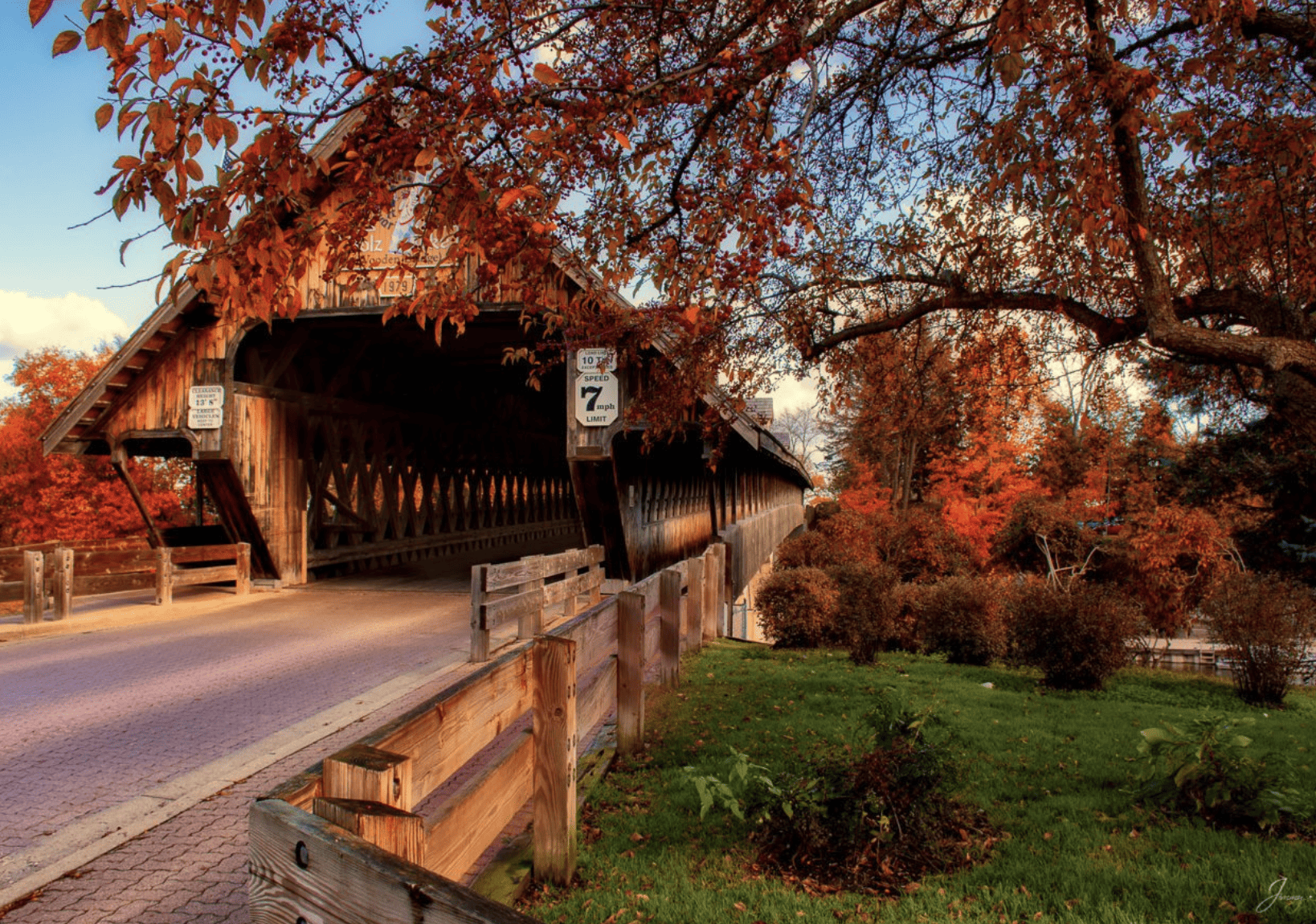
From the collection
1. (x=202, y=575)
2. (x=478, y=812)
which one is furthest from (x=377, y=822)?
(x=202, y=575)

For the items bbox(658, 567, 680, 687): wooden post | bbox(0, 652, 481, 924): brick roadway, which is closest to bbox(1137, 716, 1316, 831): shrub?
bbox(658, 567, 680, 687): wooden post

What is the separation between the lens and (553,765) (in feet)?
12.1

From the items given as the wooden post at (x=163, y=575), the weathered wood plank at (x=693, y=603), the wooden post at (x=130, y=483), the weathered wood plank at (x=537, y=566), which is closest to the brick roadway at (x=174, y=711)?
the wooden post at (x=163, y=575)

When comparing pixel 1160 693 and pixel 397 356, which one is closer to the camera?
pixel 1160 693

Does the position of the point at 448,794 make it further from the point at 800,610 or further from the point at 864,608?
the point at 800,610

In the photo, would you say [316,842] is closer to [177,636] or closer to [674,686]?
[674,686]

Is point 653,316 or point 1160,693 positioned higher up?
point 653,316

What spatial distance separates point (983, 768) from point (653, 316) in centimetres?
377

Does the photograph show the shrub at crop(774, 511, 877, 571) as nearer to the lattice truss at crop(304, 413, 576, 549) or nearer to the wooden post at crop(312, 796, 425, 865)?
the lattice truss at crop(304, 413, 576, 549)

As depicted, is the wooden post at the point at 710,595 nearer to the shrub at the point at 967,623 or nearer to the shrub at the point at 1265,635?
the shrub at the point at 967,623

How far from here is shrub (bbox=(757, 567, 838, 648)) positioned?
11.9 metres

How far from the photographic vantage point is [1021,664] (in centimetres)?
1141

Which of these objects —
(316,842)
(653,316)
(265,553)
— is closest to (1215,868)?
(316,842)

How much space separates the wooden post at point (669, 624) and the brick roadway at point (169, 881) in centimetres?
372
